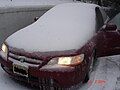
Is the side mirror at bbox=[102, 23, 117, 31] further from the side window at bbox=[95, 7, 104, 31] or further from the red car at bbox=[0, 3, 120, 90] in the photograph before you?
the side window at bbox=[95, 7, 104, 31]

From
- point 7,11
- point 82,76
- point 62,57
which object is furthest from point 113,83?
point 7,11

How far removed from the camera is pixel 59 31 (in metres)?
6.04

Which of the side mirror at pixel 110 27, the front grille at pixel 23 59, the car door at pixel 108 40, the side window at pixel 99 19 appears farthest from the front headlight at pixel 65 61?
the side mirror at pixel 110 27

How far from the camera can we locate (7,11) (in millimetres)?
8008

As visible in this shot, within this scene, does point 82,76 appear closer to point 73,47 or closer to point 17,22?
point 73,47

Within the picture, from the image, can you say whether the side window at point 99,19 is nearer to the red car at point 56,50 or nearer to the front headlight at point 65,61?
the red car at point 56,50

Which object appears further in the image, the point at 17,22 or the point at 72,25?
the point at 17,22

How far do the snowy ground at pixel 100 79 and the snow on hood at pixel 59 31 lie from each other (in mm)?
692

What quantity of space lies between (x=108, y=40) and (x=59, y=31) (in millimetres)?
1496

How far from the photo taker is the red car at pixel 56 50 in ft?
16.5

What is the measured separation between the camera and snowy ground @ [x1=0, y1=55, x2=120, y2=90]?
5.54 metres

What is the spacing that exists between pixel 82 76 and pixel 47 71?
2.33 ft

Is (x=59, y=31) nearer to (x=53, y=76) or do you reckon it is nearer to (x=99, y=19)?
(x=53, y=76)

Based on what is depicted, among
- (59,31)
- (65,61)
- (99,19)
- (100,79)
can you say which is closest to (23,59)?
(65,61)
